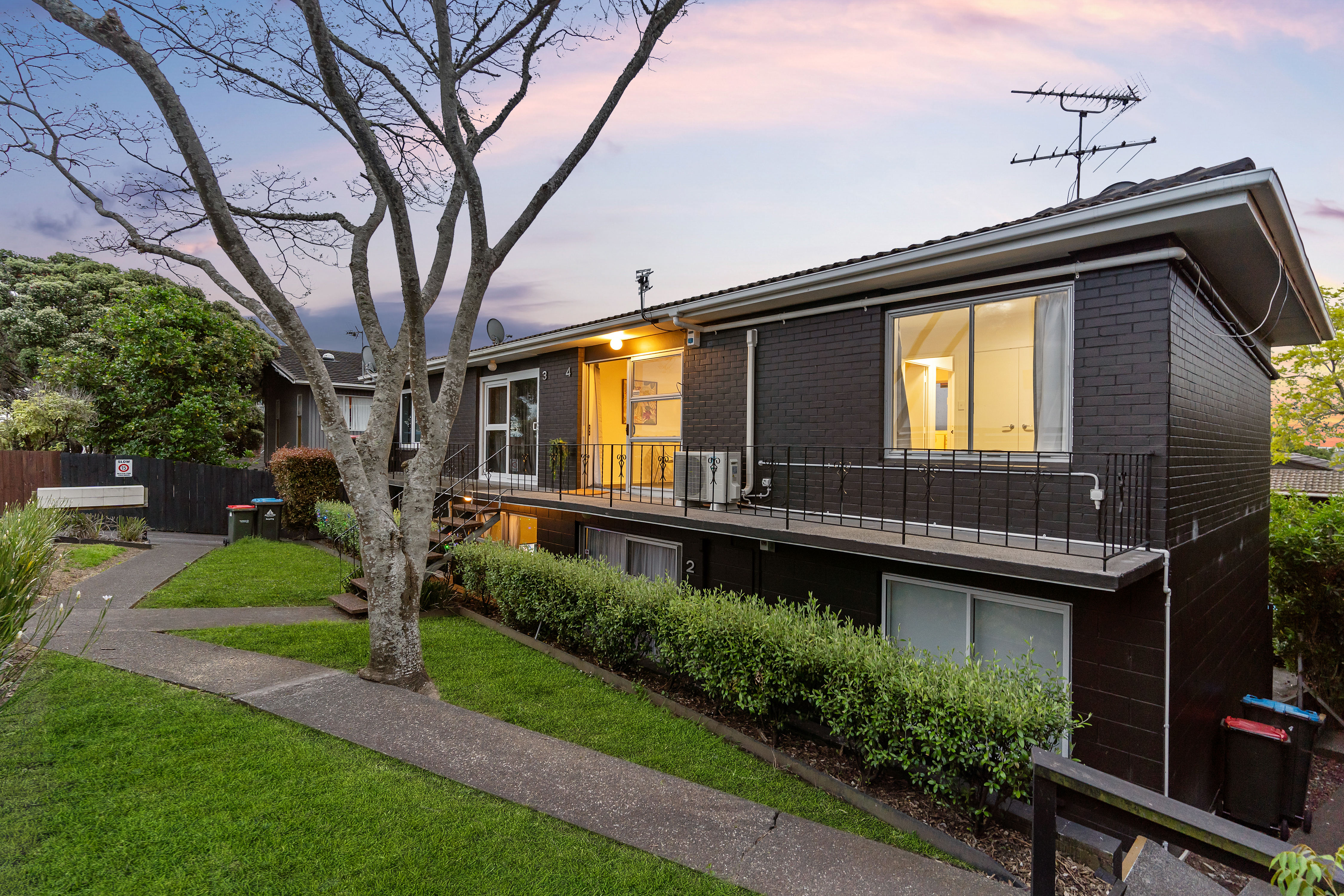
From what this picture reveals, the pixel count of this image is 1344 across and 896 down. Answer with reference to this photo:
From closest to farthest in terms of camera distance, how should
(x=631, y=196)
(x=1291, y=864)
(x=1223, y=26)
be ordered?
(x=1291, y=864) → (x=1223, y=26) → (x=631, y=196)

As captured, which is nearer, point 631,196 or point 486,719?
point 486,719

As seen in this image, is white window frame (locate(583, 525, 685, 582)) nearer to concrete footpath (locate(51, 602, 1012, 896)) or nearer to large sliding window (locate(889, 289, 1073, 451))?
concrete footpath (locate(51, 602, 1012, 896))

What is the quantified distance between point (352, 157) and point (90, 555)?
7.60m

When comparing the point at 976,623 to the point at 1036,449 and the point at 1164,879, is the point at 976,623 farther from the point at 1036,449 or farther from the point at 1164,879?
the point at 1164,879

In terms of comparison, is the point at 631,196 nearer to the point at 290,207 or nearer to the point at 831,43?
the point at 831,43

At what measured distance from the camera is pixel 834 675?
14.6 feet

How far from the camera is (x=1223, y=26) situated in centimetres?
770

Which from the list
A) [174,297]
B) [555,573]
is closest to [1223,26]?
[555,573]

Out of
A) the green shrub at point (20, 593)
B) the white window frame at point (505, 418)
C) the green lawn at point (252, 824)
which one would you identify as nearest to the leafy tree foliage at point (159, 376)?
the white window frame at point (505, 418)

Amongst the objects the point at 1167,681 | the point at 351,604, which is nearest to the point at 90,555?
the point at 351,604

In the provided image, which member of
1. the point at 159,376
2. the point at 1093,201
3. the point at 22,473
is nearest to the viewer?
the point at 1093,201

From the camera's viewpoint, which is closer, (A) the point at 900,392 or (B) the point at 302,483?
Answer: (A) the point at 900,392

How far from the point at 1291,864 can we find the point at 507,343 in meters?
11.7

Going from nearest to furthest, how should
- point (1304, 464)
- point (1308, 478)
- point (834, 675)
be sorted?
point (834, 675)
point (1308, 478)
point (1304, 464)
